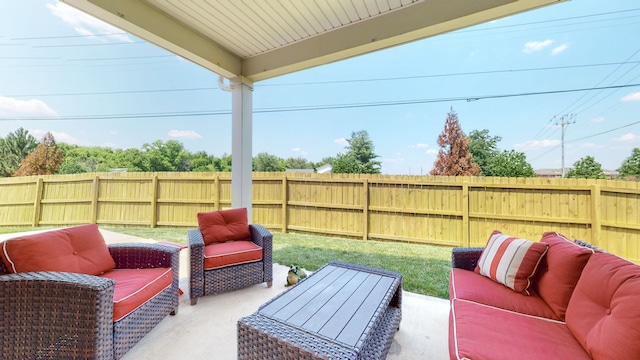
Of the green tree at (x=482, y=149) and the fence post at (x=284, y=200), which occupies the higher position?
the green tree at (x=482, y=149)

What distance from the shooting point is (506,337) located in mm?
1165

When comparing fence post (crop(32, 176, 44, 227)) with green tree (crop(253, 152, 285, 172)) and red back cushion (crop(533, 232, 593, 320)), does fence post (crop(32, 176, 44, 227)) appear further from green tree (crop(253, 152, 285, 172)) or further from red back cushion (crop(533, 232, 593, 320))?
green tree (crop(253, 152, 285, 172))

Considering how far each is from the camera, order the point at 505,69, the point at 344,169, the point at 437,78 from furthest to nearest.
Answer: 1. the point at 344,169
2. the point at 437,78
3. the point at 505,69

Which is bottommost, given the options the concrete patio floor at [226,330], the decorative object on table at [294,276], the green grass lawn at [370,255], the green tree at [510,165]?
the concrete patio floor at [226,330]

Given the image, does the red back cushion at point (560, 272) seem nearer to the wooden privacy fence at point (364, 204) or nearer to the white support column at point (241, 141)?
the wooden privacy fence at point (364, 204)

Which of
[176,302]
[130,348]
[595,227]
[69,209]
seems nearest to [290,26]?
[176,302]

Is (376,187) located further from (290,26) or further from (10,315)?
(10,315)

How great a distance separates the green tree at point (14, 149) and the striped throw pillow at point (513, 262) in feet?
28.1

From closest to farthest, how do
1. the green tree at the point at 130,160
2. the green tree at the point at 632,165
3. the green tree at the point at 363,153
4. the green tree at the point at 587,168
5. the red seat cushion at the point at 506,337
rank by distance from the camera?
1. the red seat cushion at the point at 506,337
2. the green tree at the point at 632,165
3. the green tree at the point at 587,168
4. the green tree at the point at 130,160
5. the green tree at the point at 363,153

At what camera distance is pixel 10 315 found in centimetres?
135

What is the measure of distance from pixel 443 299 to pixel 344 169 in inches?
407

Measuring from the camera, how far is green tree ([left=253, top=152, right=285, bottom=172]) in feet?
46.3

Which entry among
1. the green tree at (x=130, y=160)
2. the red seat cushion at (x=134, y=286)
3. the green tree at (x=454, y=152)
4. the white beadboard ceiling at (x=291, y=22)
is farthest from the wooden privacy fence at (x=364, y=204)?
the green tree at (x=454, y=152)

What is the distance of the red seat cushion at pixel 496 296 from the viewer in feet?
4.79
